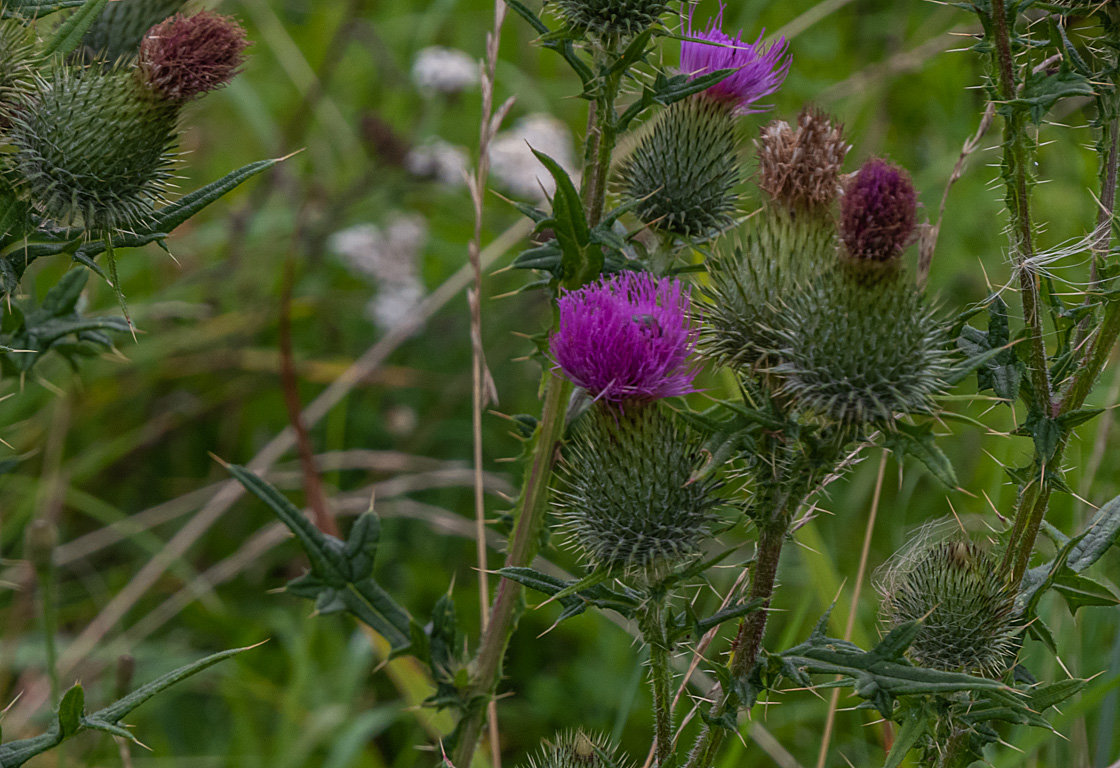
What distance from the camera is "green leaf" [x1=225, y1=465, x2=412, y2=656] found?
2.46m

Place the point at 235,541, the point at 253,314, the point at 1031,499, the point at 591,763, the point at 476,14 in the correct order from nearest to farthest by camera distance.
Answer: the point at 591,763 < the point at 1031,499 < the point at 235,541 < the point at 253,314 < the point at 476,14

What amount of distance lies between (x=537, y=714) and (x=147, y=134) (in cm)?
270

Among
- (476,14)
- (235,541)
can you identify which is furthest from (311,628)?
(476,14)

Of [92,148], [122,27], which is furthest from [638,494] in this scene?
[122,27]

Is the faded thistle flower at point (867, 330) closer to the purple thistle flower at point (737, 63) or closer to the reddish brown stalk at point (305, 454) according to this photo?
the purple thistle flower at point (737, 63)

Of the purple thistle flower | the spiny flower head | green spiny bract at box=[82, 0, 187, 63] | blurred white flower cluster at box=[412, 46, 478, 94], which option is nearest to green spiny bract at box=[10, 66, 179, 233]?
green spiny bract at box=[82, 0, 187, 63]

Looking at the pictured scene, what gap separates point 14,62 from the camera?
2.29m

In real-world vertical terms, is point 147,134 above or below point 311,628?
above

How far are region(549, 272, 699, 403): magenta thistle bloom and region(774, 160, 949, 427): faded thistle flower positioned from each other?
237 millimetres

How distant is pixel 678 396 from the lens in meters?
2.38

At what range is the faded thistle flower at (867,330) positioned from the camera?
2.05 meters

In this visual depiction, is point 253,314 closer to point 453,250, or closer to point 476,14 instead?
point 453,250

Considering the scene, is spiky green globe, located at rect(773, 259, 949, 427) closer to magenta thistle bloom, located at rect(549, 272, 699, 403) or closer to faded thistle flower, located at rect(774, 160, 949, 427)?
faded thistle flower, located at rect(774, 160, 949, 427)

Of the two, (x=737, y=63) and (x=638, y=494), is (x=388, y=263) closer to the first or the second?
(x=737, y=63)
